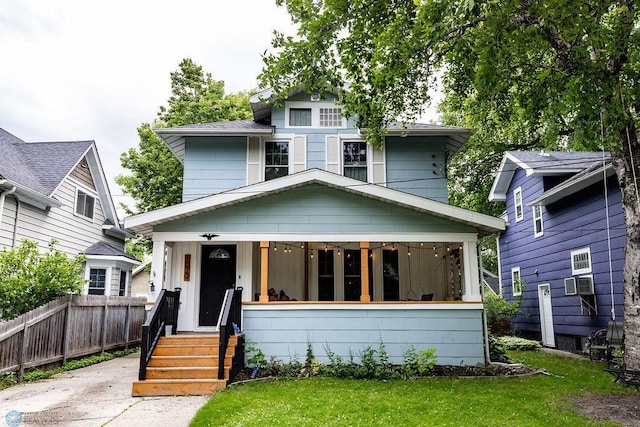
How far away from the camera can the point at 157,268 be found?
370 inches

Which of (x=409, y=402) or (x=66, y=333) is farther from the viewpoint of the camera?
(x=66, y=333)

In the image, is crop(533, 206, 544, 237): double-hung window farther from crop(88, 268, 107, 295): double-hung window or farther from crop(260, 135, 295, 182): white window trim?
crop(88, 268, 107, 295): double-hung window

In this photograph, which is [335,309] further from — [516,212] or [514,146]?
[514,146]

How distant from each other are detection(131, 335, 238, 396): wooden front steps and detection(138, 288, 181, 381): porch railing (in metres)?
0.17

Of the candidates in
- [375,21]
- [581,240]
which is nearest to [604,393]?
[581,240]

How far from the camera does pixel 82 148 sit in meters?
14.9

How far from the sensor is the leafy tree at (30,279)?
8.76m

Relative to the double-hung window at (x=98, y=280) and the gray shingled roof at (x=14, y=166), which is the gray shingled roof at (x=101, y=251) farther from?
the gray shingled roof at (x=14, y=166)

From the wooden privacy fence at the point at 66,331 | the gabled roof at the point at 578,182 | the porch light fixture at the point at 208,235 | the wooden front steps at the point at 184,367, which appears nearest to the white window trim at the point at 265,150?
the porch light fixture at the point at 208,235

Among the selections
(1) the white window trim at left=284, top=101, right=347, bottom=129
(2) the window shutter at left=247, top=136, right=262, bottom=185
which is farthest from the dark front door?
(1) the white window trim at left=284, top=101, right=347, bottom=129

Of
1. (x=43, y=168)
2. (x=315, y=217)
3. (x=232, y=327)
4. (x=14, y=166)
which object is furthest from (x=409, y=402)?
(x=43, y=168)

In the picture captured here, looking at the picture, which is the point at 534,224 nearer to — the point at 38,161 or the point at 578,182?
the point at 578,182

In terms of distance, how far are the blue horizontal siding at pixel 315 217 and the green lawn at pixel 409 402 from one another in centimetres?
303

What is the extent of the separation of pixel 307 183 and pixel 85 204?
29.7 feet
